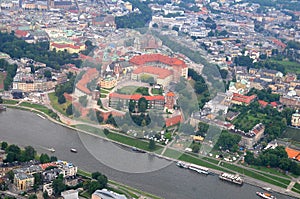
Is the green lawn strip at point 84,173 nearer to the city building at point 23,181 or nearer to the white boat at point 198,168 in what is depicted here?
the city building at point 23,181

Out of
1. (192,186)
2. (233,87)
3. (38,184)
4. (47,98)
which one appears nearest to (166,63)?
(233,87)

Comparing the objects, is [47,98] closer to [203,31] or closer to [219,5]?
[203,31]

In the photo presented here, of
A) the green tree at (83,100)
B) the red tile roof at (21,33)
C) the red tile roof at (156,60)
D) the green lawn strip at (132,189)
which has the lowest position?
the green lawn strip at (132,189)

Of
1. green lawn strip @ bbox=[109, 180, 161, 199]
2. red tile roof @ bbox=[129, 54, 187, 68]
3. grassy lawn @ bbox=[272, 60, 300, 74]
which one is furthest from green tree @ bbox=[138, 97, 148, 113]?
grassy lawn @ bbox=[272, 60, 300, 74]

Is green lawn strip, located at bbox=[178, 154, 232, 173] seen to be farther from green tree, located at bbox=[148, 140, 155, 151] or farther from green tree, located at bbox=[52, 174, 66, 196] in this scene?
green tree, located at bbox=[52, 174, 66, 196]

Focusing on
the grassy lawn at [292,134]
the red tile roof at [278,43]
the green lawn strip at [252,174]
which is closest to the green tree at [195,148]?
the green lawn strip at [252,174]
